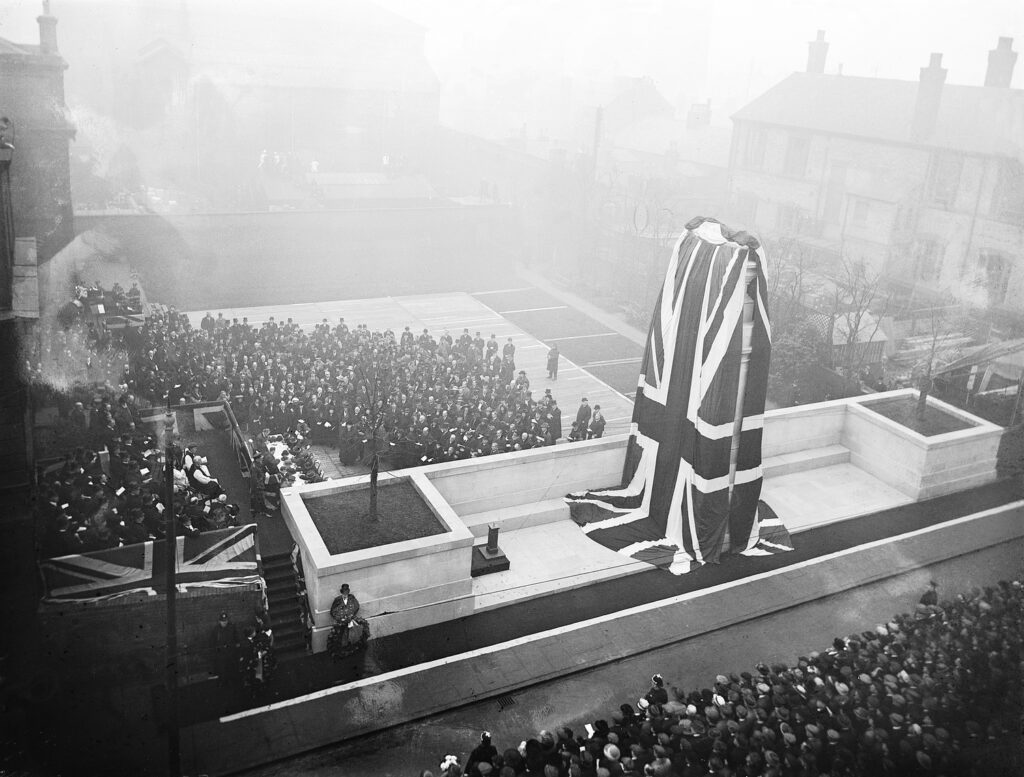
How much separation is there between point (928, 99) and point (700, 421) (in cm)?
2275

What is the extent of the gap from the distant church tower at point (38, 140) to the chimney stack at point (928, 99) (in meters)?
27.1

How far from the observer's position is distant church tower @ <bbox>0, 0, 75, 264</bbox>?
22.3 metres

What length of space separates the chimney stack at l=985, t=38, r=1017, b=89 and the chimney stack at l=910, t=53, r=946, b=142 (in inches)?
83.2

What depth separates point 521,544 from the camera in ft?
46.5

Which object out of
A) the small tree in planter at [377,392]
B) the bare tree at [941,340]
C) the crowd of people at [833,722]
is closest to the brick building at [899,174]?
the bare tree at [941,340]

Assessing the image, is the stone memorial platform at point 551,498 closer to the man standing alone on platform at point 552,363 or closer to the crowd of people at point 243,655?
the crowd of people at point 243,655

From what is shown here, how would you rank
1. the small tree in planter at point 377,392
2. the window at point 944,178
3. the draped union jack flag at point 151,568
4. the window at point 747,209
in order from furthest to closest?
the window at point 747,209
the window at point 944,178
the small tree in planter at point 377,392
the draped union jack flag at point 151,568

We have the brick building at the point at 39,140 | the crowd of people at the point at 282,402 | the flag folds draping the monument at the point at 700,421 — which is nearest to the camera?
the flag folds draping the monument at the point at 700,421

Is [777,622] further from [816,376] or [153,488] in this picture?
[816,376]

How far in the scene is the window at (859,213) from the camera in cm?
3262

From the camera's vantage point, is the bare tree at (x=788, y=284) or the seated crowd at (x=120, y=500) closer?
the seated crowd at (x=120, y=500)

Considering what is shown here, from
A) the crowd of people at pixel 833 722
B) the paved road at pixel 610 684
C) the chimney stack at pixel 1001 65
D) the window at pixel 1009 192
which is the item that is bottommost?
the paved road at pixel 610 684

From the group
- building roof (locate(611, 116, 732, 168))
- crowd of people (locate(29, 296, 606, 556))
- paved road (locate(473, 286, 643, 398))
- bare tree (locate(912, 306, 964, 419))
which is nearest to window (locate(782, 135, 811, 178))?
building roof (locate(611, 116, 732, 168))

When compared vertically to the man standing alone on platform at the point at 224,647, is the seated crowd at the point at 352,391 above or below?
above
